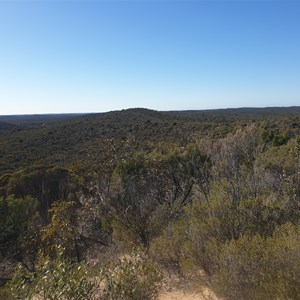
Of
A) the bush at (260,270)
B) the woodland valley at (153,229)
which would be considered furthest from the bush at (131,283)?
the bush at (260,270)

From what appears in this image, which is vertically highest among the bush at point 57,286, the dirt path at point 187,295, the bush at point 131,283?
the bush at point 57,286

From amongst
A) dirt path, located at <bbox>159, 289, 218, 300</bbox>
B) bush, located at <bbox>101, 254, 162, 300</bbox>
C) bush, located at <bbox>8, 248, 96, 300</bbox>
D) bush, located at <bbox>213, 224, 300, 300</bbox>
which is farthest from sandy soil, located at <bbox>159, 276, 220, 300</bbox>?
bush, located at <bbox>8, 248, 96, 300</bbox>

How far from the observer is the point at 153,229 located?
10.7m

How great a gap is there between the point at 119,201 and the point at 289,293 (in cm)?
853

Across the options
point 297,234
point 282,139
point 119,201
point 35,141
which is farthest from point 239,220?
point 35,141

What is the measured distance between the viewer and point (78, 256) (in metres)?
11.5

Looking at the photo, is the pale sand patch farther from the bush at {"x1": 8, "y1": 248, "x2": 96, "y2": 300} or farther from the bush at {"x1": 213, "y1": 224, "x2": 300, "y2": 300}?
the bush at {"x1": 8, "y1": 248, "x2": 96, "y2": 300}

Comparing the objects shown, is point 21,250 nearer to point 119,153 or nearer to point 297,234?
point 119,153

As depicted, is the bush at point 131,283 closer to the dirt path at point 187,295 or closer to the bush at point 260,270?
the bush at point 260,270

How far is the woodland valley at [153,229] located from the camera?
4852 mm

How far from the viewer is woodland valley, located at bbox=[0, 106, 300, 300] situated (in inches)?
191

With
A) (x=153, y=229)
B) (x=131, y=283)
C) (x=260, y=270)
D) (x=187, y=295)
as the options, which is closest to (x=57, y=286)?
(x=131, y=283)

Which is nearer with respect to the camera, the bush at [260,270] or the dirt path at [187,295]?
the bush at [260,270]

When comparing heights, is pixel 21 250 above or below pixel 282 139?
below
